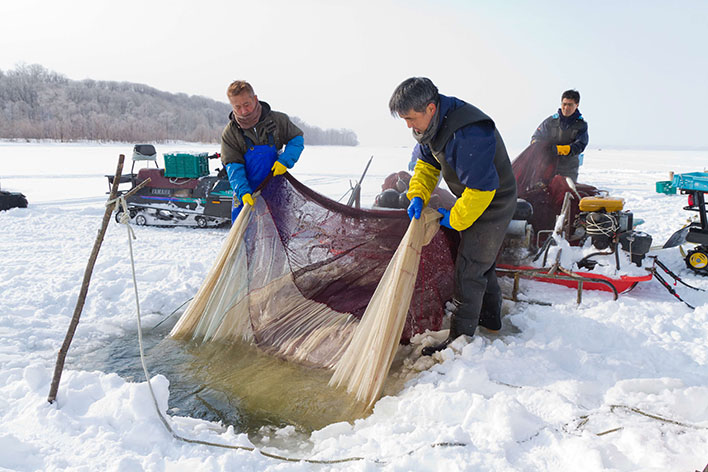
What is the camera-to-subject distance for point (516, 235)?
3.70m

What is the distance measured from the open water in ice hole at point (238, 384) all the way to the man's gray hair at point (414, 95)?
1.44m

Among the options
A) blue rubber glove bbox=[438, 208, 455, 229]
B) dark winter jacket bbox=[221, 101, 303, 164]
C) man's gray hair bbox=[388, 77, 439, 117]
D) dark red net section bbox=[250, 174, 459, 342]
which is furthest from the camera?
dark winter jacket bbox=[221, 101, 303, 164]

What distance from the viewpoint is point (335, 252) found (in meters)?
3.04

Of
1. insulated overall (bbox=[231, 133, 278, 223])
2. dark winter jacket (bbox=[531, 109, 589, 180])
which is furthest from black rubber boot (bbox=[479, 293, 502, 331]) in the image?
dark winter jacket (bbox=[531, 109, 589, 180])

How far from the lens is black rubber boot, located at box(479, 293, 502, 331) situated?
9.54 feet

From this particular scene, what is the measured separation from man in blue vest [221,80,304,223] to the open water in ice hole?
1.06 m

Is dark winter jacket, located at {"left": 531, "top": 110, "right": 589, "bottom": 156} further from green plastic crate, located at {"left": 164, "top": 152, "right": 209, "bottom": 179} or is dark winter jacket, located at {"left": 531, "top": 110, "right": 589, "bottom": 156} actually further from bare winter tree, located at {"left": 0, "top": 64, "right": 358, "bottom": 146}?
bare winter tree, located at {"left": 0, "top": 64, "right": 358, "bottom": 146}

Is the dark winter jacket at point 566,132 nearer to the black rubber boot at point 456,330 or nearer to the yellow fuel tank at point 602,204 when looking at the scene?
the yellow fuel tank at point 602,204

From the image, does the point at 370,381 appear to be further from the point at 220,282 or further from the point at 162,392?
the point at 220,282

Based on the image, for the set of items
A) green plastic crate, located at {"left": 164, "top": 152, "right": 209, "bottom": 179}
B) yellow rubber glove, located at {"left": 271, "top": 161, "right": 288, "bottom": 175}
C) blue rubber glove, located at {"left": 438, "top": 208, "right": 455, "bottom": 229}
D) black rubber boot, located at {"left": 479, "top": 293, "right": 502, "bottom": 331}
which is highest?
green plastic crate, located at {"left": 164, "top": 152, "right": 209, "bottom": 179}

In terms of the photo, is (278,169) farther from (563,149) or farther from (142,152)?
(142,152)

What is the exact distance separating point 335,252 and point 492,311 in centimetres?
111

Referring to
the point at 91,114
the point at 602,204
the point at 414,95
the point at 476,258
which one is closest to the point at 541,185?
the point at 602,204

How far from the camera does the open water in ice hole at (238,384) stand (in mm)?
2227
